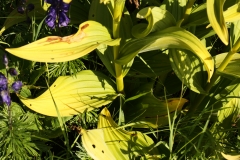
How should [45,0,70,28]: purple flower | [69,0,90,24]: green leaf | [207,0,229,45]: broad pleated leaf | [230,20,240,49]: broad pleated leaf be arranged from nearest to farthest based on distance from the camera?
1. [207,0,229,45]: broad pleated leaf
2. [45,0,70,28]: purple flower
3. [230,20,240,49]: broad pleated leaf
4. [69,0,90,24]: green leaf

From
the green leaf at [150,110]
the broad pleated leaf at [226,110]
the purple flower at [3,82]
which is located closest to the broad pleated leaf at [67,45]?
the purple flower at [3,82]

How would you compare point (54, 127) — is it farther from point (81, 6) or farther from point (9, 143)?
point (81, 6)

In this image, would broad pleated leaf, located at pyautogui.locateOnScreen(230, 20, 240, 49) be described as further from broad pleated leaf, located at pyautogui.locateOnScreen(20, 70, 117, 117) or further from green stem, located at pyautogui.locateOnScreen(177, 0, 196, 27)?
broad pleated leaf, located at pyautogui.locateOnScreen(20, 70, 117, 117)

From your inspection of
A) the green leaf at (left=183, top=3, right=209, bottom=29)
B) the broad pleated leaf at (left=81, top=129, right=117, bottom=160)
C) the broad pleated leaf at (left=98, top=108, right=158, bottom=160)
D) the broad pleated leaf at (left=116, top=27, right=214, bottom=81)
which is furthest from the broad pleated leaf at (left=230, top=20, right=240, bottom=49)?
the broad pleated leaf at (left=81, top=129, right=117, bottom=160)

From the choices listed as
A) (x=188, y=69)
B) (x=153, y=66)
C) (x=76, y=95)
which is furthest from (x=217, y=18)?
(x=76, y=95)

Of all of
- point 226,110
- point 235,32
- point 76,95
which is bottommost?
point 226,110

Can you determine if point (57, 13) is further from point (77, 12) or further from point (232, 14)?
point (232, 14)

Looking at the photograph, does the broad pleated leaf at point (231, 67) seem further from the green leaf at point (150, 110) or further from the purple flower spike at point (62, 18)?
the purple flower spike at point (62, 18)
